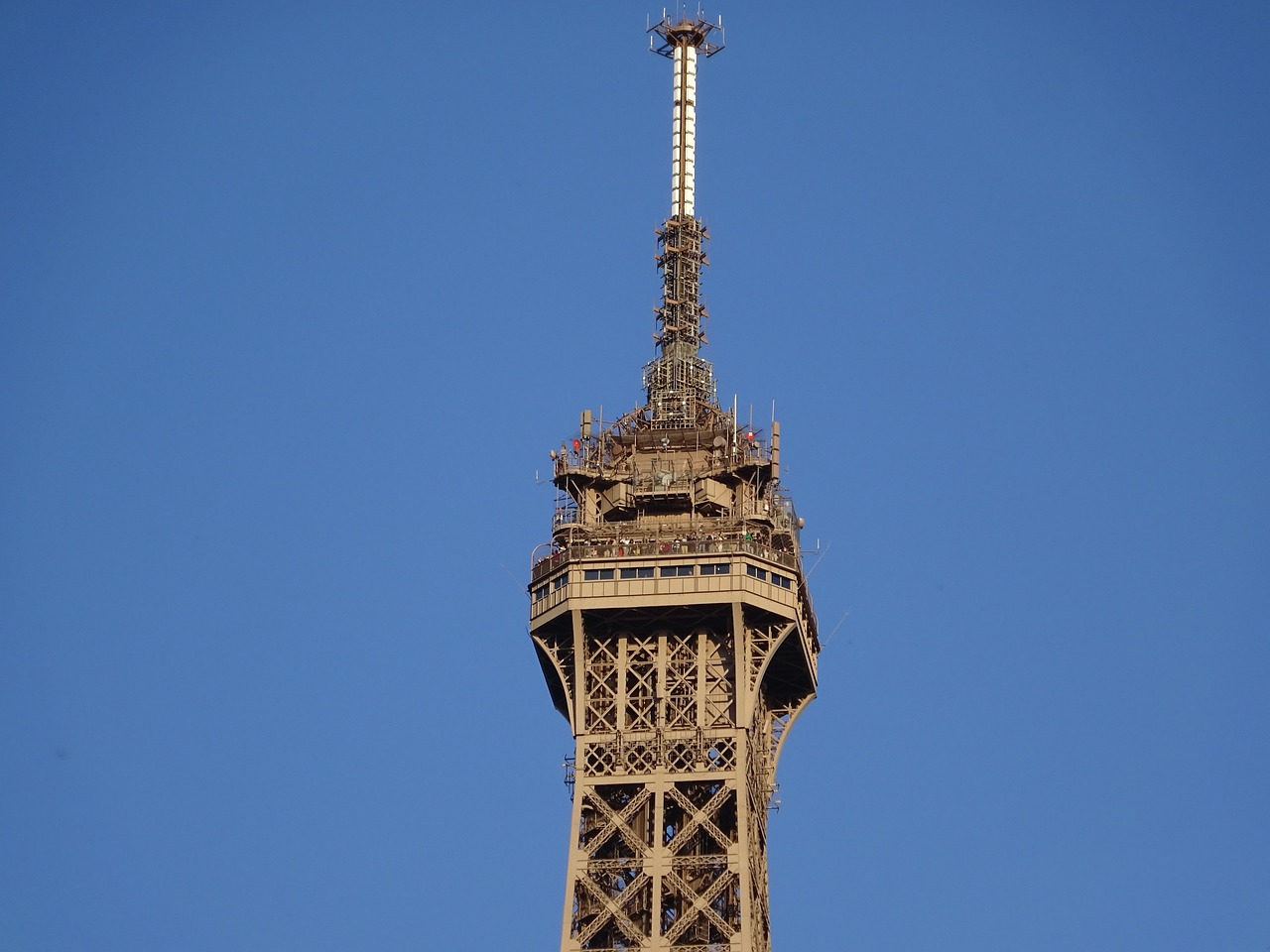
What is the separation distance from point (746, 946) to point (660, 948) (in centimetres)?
468

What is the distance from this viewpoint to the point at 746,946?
199875 mm

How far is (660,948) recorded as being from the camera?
7864 inches
